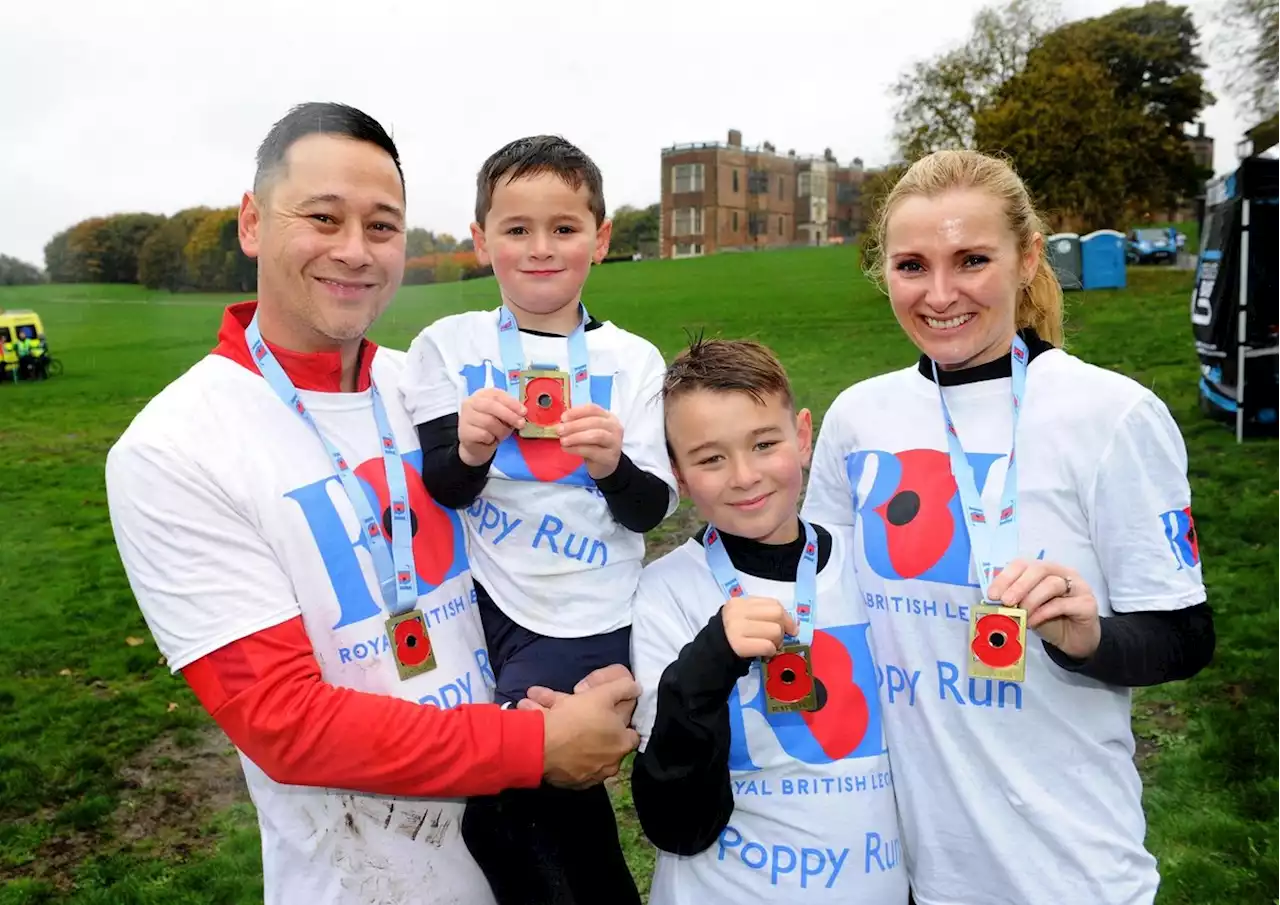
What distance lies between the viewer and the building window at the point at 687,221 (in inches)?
3174

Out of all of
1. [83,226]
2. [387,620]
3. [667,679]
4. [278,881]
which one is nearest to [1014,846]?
[667,679]

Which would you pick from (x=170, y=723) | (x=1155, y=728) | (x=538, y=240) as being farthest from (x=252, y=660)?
(x=1155, y=728)

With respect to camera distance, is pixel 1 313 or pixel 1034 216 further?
pixel 1 313

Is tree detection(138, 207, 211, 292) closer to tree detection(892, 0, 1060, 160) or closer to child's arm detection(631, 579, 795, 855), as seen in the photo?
child's arm detection(631, 579, 795, 855)

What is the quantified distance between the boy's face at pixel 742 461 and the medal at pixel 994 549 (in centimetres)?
36

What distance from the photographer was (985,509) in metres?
2.09

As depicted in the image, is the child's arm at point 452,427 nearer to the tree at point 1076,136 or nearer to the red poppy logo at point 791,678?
the red poppy logo at point 791,678

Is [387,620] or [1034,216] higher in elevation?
[1034,216]

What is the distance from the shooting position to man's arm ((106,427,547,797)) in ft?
6.28

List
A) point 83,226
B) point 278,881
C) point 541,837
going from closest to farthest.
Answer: point 278,881 → point 541,837 → point 83,226

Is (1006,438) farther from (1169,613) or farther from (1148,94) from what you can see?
(1148,94)

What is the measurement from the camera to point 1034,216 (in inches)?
91.7

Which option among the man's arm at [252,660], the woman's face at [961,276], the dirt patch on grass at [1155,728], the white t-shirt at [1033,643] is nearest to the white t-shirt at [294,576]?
the man's arm at [252,660]

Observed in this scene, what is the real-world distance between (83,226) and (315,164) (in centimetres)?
1406
